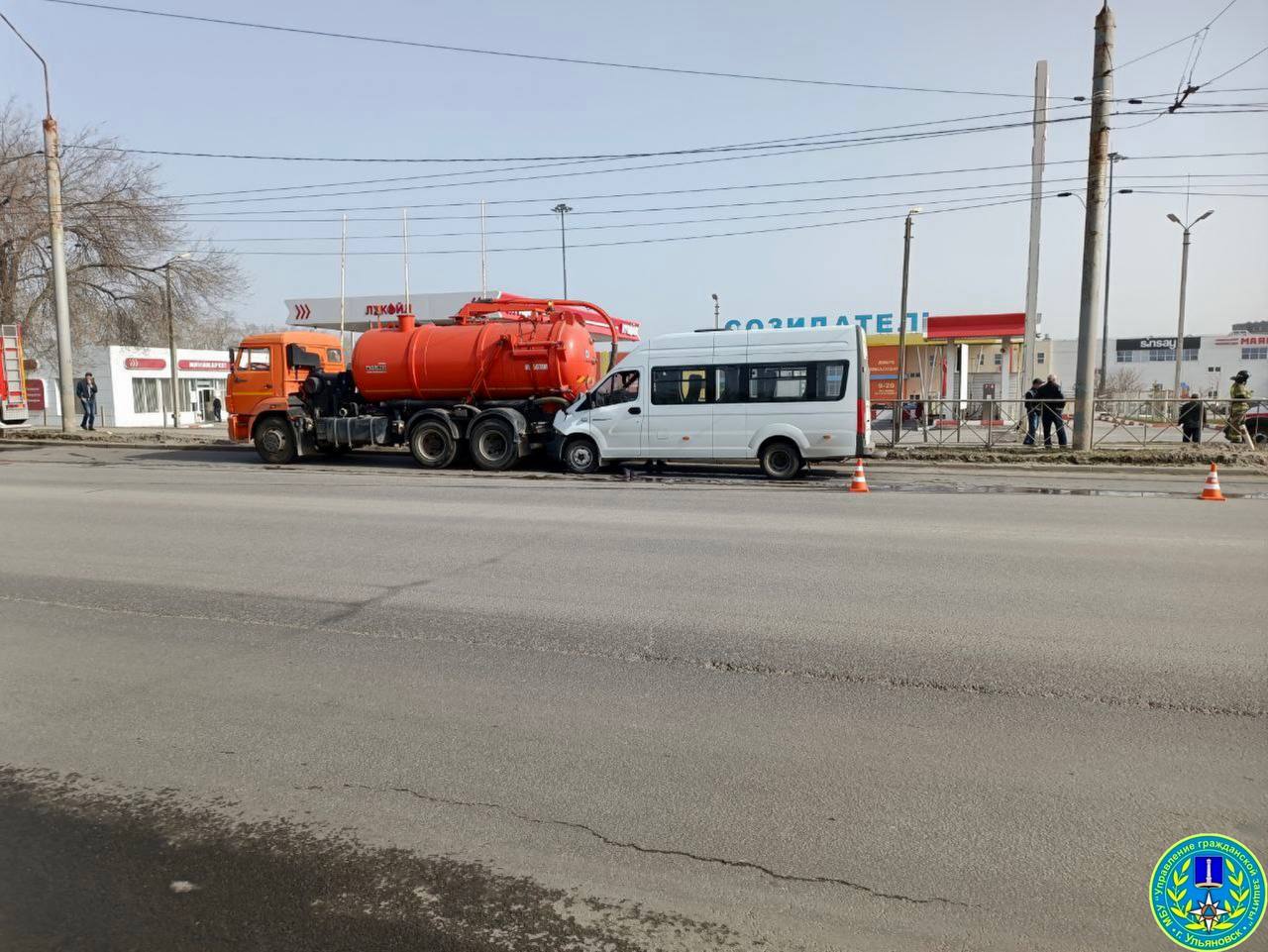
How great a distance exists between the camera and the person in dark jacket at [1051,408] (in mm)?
18973

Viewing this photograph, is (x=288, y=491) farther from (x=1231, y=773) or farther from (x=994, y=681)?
(x=1231, y=773)

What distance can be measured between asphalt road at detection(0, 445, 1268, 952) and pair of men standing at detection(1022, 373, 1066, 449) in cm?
1152

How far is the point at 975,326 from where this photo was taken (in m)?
31.1

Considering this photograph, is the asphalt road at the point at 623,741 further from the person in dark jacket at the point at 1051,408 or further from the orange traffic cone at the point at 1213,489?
the person in dark jacket at the point at 1051,408

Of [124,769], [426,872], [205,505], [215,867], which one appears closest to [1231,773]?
[426,872]

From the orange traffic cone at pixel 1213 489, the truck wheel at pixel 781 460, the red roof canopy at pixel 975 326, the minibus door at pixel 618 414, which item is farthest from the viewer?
the red roof canopy at pixel 975 326

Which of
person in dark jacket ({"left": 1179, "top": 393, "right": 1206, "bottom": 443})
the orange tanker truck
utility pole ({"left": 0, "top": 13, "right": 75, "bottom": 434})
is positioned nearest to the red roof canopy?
person in dark jacket ({"left": 1179, "top": 393, "right": 1206, "bottom": 443})

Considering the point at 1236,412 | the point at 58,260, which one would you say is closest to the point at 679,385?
the point at 1236,412

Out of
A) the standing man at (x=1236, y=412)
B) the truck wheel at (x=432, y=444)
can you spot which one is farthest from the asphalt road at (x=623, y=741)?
the standing man at (x=1236, y=412)

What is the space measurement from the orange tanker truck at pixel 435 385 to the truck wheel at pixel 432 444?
0.02 m

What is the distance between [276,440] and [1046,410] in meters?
17.4

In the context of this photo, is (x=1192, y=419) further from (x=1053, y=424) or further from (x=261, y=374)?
(x=261, y=374)

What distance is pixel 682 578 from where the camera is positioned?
7.06 m

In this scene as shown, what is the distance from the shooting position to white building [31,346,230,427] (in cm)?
3638
